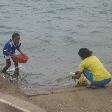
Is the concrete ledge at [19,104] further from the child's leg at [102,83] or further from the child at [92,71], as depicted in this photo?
the child's leg at [102,83]

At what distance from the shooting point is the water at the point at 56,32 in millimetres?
14828

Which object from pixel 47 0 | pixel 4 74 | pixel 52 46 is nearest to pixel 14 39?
pixel 4 74

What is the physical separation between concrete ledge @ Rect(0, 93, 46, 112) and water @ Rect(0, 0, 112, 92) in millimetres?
3096

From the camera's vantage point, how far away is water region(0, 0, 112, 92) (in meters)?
14.8

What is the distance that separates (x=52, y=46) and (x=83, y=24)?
184 inches

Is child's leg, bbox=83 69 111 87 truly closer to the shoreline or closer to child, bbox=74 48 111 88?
child, bbox=74 48 111 88

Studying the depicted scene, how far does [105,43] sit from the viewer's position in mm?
18562

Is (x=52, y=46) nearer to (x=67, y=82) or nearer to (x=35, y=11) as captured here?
(x=67, y=82)

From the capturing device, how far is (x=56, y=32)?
20.1 meters

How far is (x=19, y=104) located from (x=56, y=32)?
10.8 m

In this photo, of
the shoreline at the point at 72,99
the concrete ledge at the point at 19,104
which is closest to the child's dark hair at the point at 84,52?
the shoreline at the point at 72,99

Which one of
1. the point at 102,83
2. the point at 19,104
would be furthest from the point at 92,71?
the point at 19,104

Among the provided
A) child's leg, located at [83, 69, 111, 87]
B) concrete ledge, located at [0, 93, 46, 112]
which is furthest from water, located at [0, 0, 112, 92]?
concrete ledge, located at [0, 93, 46, 112]

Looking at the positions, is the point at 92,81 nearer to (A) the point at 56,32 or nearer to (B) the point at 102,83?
(B) the point at 102,83
